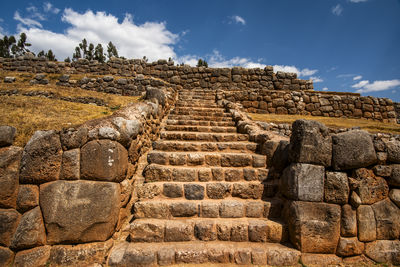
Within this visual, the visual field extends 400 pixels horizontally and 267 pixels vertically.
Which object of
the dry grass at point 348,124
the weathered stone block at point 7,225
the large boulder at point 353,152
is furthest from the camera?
the dry grass at point 348,124

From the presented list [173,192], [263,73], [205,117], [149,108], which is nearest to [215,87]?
[263,73]

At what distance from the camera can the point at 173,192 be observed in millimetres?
4078

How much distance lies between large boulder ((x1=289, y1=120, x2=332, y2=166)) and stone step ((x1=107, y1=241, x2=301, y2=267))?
1.52 m

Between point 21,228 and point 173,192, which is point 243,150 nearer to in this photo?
point 173,192

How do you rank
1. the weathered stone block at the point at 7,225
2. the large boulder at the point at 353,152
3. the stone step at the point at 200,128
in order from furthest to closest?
1. the stone step at the point at 200,128
2. the large boulder at the point at 353,152
3. the weathered stone block at the point at 7,225

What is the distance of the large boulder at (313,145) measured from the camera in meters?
3.48

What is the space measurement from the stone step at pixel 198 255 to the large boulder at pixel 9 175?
5.35 ft

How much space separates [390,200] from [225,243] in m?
2.96

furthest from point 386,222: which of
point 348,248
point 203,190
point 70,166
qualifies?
point 70,166

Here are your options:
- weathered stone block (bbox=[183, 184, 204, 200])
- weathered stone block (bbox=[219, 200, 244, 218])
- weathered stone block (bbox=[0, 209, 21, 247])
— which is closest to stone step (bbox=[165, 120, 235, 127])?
weathered stone block (bbox=[183, 184, 204, 200])

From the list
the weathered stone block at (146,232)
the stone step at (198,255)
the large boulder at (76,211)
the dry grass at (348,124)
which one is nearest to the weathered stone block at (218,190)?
the stone step at (198,255)

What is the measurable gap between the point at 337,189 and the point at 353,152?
0.68 meters

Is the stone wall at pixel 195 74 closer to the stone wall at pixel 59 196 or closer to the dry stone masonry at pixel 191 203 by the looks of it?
the dry stone masonry at pixel 191 203

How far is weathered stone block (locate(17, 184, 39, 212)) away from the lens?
2945 mm
